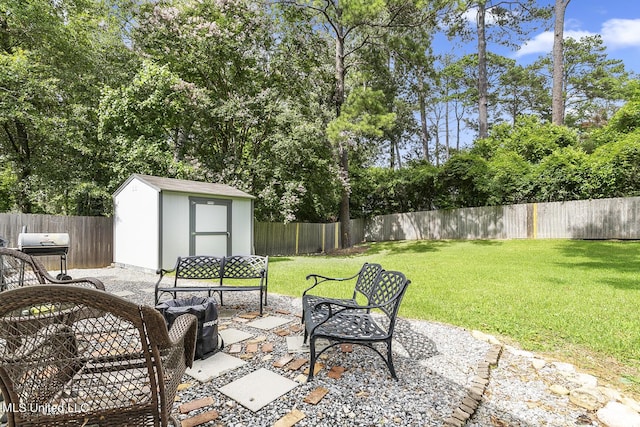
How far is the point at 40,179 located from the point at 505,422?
42.1 ft

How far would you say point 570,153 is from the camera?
40.1 feet

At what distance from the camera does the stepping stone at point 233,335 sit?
315 cm

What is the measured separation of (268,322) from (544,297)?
171 inches

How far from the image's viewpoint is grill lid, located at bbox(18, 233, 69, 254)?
5867mm

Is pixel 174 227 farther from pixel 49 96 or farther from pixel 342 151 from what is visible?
pixel 342 151

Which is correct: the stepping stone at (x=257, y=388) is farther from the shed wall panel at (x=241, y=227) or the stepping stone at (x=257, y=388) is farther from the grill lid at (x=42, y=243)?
the shed wall panel at (x=241, y=227)

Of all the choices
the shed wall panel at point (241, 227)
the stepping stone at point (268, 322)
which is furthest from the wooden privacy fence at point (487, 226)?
the stepping stone at point (268, 322)

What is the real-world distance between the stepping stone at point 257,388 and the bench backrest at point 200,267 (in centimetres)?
251

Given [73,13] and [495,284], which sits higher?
[73,13]

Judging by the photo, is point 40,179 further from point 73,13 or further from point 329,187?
point 329,187

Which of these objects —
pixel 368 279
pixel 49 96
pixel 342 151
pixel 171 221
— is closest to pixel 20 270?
pixel 368 279

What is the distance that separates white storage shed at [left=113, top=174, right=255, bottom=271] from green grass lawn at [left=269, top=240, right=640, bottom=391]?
90.5 inches

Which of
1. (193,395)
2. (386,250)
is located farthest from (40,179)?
(386,250)

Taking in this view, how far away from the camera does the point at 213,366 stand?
8.47 feet
